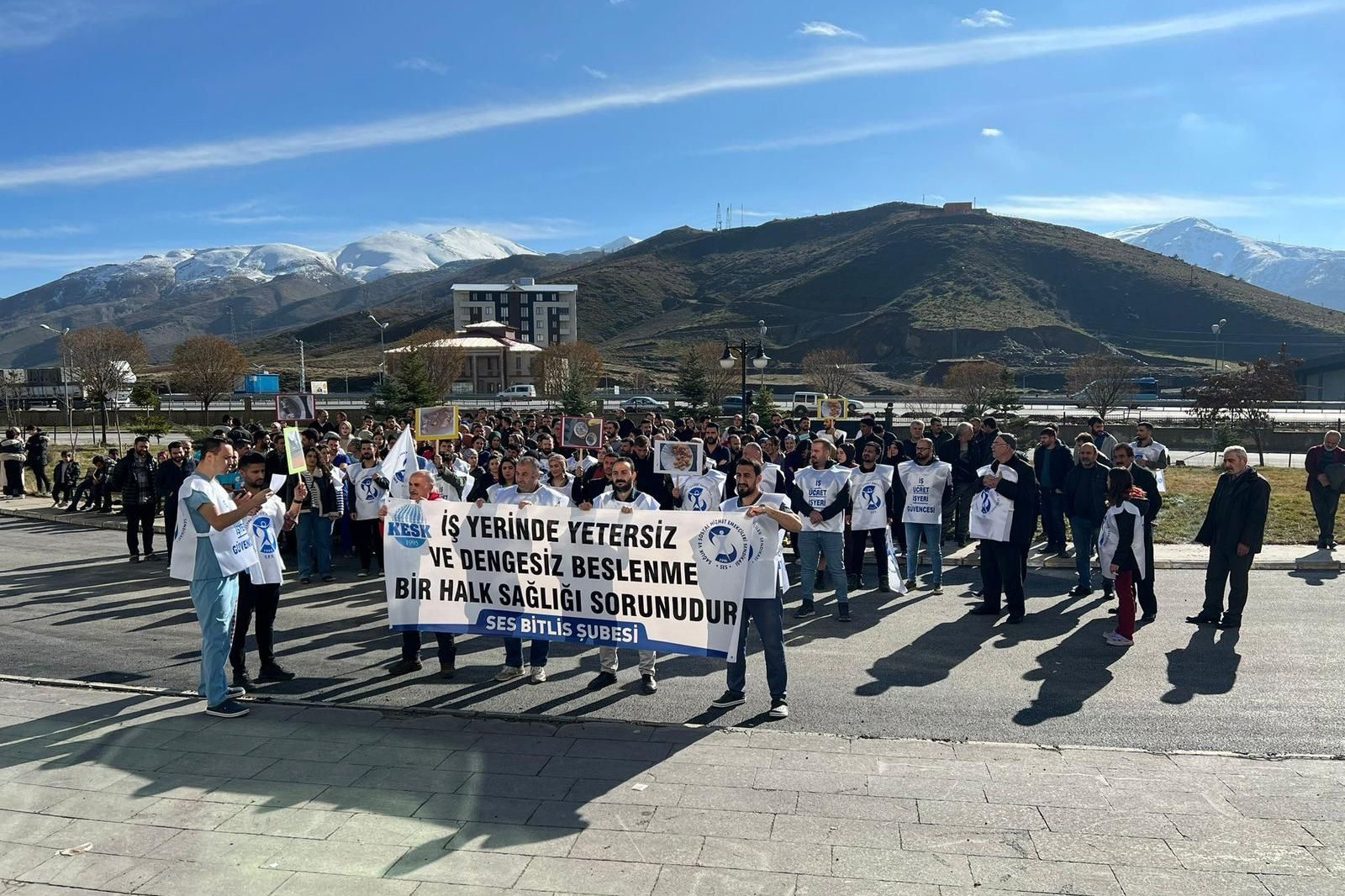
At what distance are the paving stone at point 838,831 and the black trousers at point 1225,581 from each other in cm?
618

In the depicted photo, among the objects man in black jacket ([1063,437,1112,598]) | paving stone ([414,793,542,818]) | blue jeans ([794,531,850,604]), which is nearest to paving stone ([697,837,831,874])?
paving stone ([414,793,542,818])

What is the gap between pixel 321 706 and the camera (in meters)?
7.30

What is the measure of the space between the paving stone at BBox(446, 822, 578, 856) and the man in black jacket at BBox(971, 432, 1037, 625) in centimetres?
639

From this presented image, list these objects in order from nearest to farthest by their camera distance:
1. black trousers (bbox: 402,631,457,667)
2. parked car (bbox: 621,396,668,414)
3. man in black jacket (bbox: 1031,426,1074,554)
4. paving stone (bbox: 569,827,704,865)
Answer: paving stone (bbox: 569,827,704,865) < black trousers (bbox: 402,631,457,667) < man in black jacket (bbox: 1031,426,1074,554) < parked car (bbox: 621,396,668,414)

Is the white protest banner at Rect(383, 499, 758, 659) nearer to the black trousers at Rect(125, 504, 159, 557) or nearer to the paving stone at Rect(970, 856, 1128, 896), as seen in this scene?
the paving stone at Rect(970, 856, 1128, 896)

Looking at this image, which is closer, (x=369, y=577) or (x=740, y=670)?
(x=740, y=670)

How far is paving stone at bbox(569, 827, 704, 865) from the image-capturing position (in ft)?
16.0

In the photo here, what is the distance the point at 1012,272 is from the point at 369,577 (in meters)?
146

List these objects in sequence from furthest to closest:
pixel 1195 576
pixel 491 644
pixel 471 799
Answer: pixel 1195 576, pixel 491 644, pixel 471 799

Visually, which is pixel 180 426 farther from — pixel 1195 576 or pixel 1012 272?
pixel 1012 272

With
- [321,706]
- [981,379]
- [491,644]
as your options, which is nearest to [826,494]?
[491,644]

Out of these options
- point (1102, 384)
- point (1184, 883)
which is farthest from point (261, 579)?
point (1102, 384)

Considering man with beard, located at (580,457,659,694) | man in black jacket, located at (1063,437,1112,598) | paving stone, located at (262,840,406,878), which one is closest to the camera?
paving stone, located at (262,840,406,878)

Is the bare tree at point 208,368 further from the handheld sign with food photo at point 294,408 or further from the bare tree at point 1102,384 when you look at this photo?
the bare tree at point 1102,384
